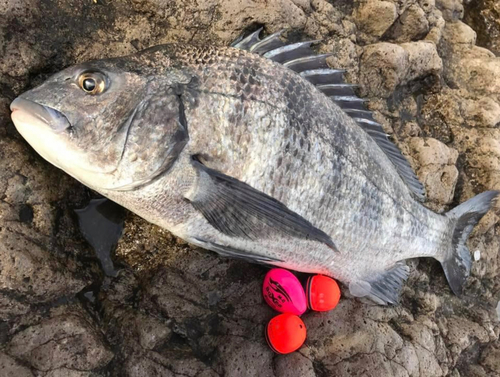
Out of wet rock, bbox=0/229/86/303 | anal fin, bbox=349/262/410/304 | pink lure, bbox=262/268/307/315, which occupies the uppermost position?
wet rock, bbox=0/229/86/303

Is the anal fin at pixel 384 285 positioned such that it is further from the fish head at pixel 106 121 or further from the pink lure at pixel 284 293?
the fish head at pixel 106 121

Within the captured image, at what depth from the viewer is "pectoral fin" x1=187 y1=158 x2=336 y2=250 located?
6.69ft

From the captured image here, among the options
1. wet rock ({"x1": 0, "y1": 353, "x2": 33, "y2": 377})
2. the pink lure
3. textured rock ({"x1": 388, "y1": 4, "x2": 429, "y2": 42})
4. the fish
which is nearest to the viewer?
the fish

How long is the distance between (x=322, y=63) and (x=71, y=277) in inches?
79.8

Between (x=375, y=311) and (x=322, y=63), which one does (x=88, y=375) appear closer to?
(x=375, y=311)

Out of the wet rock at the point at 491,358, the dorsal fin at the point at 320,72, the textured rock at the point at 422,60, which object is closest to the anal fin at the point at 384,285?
the dorsal fin at the point at 320,72

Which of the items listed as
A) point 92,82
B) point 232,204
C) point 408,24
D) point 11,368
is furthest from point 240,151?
point 408,24

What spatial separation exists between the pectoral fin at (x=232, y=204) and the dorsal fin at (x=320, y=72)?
86cm

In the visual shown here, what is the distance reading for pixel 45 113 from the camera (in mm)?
1747

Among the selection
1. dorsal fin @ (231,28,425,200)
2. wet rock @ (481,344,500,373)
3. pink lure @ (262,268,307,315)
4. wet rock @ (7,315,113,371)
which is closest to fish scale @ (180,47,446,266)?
dorsal fin @ (231,28,425,200)

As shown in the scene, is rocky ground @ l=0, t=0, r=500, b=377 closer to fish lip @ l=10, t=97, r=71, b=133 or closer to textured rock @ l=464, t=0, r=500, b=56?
fish lip @ l=10, t=97, r=71, b=133

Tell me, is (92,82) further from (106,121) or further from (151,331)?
(151,331)

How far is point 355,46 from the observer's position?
3.19 meters

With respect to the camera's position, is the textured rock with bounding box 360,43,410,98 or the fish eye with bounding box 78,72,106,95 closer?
the fish eye with bounding box 78,72,106,95
